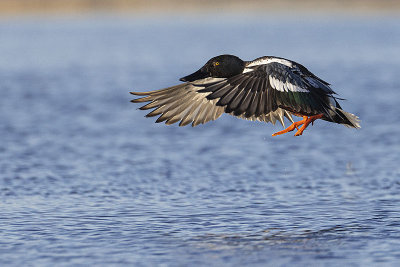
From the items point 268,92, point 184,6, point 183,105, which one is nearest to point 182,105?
point 183,105

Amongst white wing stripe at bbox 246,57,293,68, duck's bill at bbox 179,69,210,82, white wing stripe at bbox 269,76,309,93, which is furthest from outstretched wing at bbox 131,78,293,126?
white wing stripe at bbox 269,76,309,93

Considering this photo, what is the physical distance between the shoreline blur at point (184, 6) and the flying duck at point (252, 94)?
47.3m

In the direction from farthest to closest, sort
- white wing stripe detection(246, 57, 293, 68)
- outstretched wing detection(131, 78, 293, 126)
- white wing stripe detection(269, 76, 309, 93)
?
outstretched wing detection(131, 78, 293, 126)
white wing stripe detection(246, 57, 293, 68)
white wing stripe detection(269, 76, 309, 93)

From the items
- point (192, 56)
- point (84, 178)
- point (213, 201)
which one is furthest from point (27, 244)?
point (192, 56)

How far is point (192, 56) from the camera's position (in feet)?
120

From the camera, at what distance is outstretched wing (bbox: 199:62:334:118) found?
8.34 meters

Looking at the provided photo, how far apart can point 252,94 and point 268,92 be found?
20 cm

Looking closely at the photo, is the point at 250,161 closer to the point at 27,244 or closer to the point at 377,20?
the point at 27,244

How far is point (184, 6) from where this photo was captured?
75625mm

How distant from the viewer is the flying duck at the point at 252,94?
8414mm

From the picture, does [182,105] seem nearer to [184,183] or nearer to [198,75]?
[198,75]

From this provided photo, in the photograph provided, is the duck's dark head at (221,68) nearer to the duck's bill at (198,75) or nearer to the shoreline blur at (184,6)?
the duck's bill at (198,75)

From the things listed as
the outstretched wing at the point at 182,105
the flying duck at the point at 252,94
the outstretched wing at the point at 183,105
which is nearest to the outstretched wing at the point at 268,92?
the flying duck at the point at 252,94

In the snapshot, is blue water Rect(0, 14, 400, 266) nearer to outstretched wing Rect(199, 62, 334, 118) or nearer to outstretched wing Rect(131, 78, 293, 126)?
outstretched wing Rect(131, 78, 293, 126)
